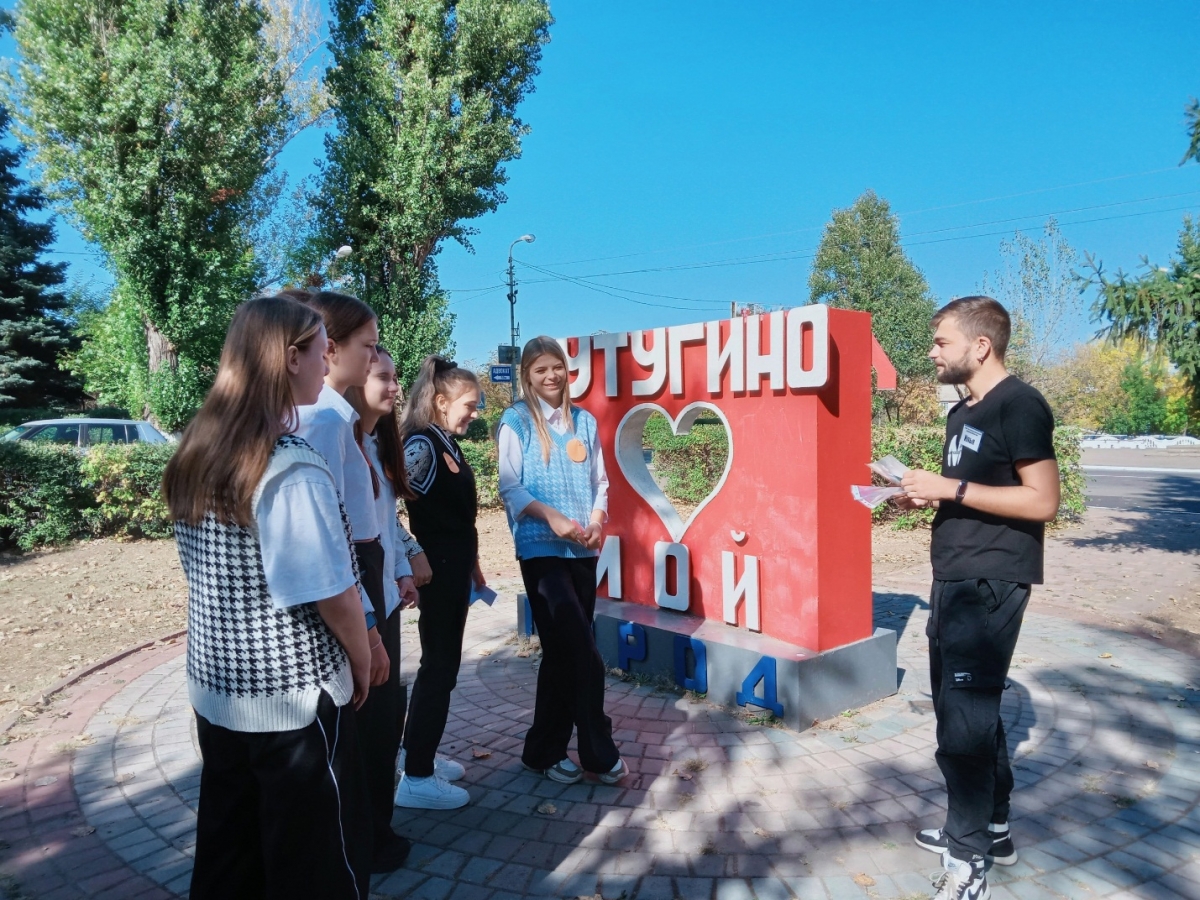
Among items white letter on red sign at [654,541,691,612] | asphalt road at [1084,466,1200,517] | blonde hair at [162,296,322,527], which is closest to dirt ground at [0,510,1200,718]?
white letter on red sign at [654,541,691,612]

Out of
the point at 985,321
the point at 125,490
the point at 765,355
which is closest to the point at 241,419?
the point at 985,321

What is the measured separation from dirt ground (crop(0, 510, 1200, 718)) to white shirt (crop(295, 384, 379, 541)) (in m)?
3.90

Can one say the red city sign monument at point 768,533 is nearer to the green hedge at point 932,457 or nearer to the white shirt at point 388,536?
the white shirt at point 388,536

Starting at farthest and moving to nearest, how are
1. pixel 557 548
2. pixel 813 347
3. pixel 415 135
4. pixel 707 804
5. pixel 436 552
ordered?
pixel 415 135 → pixel 813 347 → pixel 557 548 → pixel 707 804 → pixel 436 552

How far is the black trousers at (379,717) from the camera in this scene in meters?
2.56

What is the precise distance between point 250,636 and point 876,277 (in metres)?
38.4

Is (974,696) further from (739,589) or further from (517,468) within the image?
(739,589)

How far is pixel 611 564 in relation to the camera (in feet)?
18.3

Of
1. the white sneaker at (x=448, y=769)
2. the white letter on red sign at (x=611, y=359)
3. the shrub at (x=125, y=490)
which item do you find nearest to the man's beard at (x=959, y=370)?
the white sneaker at (x=448, y=769)

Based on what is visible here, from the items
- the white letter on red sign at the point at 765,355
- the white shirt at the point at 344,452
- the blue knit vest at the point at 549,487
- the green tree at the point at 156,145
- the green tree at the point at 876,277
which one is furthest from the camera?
the green tree at the point at 876,277

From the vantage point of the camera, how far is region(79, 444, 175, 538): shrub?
10.0 m

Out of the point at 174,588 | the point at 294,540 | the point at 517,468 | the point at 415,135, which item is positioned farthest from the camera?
the point at 415,135

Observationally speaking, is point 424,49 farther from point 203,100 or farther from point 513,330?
point 513,330

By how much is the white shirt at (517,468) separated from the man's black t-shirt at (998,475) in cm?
158
